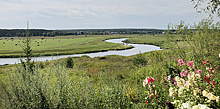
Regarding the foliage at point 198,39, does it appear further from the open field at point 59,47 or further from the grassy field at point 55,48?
the grassy field at point 55,48

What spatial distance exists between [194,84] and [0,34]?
495ft

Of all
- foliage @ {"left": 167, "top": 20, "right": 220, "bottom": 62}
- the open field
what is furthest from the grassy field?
foliage @ {"left": 167, "top": 20, "right": 220, "bottom": 62}

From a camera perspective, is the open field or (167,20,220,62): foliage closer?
(167,20,220,62): foliage

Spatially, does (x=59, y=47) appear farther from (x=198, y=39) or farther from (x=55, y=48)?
(x=198, y=39)

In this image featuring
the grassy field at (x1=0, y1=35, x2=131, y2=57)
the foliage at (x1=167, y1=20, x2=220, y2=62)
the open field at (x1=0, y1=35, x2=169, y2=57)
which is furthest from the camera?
the open field at (x1=0, y1=35, x2=169, y2=57)

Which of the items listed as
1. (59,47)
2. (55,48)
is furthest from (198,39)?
(59,47)

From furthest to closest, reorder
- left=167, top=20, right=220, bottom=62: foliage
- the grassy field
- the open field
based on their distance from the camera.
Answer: the open field → the grassy field → left=167, top=20, right=220, bottom=62: foliage

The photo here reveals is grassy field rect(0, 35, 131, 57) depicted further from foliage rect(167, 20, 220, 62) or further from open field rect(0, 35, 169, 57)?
foliage rect(167, 20, 220, 62)

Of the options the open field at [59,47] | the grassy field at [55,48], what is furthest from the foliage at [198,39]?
the grassy field at [55,48]

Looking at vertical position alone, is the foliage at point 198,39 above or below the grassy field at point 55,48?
above

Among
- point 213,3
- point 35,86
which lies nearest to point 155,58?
point 213,3

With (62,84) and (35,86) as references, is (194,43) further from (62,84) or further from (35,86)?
(35,86)

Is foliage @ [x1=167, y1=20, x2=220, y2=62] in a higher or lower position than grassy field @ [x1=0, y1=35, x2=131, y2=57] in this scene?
higher

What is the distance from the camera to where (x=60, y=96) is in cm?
420
